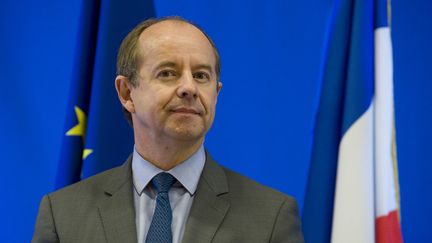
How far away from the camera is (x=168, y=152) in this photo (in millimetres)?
1734

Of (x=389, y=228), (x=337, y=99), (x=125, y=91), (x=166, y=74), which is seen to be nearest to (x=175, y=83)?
(x=166, y=74)

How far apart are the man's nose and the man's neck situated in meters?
0.15

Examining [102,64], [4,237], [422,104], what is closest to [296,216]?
[102,64]

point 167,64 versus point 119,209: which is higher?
point 167,64

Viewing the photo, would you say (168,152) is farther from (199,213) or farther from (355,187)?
(355,187)

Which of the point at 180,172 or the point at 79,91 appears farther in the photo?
the point at 79,91

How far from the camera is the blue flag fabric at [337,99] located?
2.37m

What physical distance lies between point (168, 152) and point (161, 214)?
0.20m

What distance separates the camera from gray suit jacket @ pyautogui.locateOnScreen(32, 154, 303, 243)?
1613 millimetres

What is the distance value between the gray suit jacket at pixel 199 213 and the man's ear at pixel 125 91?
0.21 meters

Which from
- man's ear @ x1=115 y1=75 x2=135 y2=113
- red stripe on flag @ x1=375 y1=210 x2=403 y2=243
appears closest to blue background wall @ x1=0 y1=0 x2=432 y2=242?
red stripe on flag @ x1=375 y1=210 x2=403 y2=243

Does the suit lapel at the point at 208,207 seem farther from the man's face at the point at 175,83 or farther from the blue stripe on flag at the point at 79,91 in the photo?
the blue stripe on flag at the point at 79,91

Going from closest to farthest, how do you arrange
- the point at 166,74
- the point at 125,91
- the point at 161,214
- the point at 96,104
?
the point at 161,214 → the point at 166,74 → the point at 125,91 → the point at 96,104

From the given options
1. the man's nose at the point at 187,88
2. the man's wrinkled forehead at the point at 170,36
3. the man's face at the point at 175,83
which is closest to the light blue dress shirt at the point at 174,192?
the man's face at the point at 175,83
